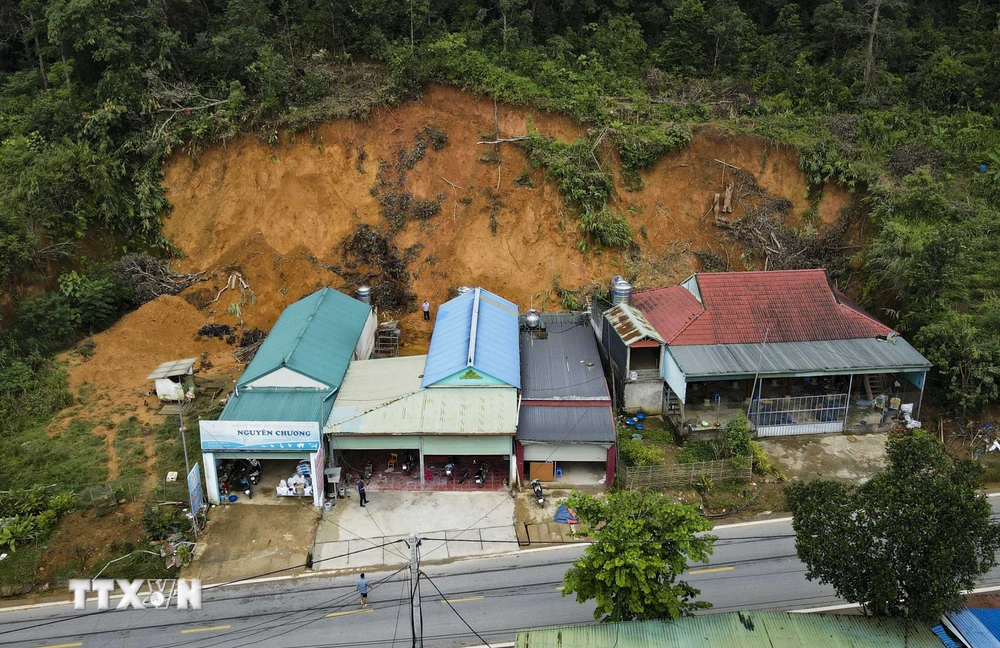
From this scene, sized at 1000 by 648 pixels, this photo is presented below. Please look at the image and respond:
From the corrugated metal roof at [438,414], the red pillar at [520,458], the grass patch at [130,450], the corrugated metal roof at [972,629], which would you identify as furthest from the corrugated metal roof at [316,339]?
the corrugated metal roof at [972,629]

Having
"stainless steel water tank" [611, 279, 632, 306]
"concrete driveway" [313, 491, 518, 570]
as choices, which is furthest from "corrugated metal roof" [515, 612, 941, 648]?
"stainless steel water tank" [611, 279, 632, 306]

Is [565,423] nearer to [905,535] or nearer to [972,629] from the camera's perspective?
[905,535]

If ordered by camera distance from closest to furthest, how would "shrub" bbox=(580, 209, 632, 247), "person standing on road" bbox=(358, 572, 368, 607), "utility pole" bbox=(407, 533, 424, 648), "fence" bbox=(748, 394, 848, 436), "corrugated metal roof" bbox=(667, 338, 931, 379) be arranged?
"utility pole" bbox=(407, 533, 424, 648)
"person standing on road" bbox=(358, 572, 368, 607)
"corrugated metal roof" bbox=(667, 338, 931, 379)
"fence" bbox=(748, 394, 848, 436)
"shrub" bbox=(580, 209, 632, 247)

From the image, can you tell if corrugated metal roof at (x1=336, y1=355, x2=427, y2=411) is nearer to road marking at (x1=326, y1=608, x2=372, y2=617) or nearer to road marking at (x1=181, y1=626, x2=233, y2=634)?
road marking at (x1=326, y1=608, x2=372, y2=617)

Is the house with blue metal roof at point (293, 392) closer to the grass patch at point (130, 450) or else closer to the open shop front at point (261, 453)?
the open shop front at point (261, 453)

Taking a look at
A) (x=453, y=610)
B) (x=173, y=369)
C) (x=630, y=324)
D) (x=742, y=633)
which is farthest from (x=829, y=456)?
(x=173, y=369)

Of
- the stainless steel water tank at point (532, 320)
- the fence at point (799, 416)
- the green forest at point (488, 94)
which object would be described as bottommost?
the fence at point (799, 416)
